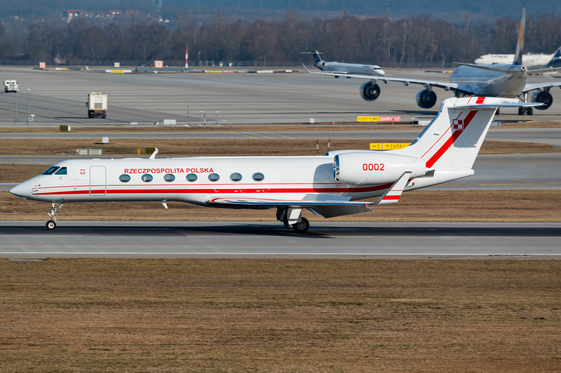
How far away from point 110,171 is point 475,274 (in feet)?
53.3

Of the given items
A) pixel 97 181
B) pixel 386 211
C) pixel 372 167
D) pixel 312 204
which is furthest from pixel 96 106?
pixel 372 167

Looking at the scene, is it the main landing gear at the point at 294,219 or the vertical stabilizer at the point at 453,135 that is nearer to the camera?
the main landing gear at the point at 294,219

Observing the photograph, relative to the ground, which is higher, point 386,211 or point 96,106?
point 96,106

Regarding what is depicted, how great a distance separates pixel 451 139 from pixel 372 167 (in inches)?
174

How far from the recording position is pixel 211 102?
379 ft

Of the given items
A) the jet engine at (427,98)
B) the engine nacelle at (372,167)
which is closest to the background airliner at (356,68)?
the jet engine at (427,98)

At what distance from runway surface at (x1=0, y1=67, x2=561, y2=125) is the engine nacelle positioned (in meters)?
54.6

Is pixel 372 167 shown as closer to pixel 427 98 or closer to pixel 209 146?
pixel 209 146

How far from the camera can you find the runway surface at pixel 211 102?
9231cm

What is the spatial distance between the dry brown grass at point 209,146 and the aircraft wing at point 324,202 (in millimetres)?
27153

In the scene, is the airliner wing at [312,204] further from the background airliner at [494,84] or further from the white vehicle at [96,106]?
the white vehicle at [96,106]

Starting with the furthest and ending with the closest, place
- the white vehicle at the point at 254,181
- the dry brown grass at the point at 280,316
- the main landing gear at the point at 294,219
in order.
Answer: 1. the main landing gear at the point at 294,219
2. the white vehicle at the point at 254,181
3. the dry brown grass at the point at 280,316

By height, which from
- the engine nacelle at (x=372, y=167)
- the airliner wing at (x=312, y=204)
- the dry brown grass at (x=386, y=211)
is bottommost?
the dry brown grass at (x=386, y=211)

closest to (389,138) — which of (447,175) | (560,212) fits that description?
(560,212)
